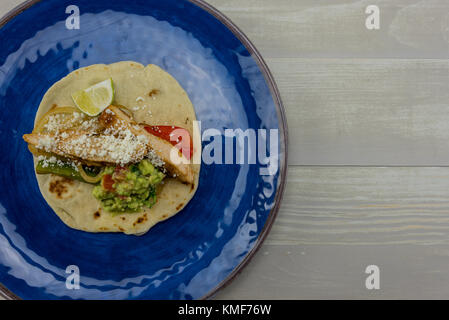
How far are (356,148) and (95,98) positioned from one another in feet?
6.23

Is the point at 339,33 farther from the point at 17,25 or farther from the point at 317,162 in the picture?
the point at 17,25

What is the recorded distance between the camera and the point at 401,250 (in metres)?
2.61

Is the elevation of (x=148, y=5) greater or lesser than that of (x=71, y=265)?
greater

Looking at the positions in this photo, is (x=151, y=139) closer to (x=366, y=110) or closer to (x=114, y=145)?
(x=114, y=145)

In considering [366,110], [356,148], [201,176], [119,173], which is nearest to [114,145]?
[119,173]

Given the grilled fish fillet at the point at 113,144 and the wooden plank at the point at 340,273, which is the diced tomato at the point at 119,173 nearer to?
the grilled fish fillet at the point at 113,144

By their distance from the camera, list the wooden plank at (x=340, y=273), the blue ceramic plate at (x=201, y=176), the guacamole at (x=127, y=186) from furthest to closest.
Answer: the wooden plank at (x=340, y=273), the blue ceramic plate at (x=201, y=176), the guacamole at (x=127, y=186)

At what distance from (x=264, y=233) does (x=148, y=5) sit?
5.67 ft

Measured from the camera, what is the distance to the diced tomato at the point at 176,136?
2.36m

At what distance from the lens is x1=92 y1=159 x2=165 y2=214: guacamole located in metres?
2.18

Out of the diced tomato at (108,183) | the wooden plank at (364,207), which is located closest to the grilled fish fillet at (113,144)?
the diced tomato at (108,183)

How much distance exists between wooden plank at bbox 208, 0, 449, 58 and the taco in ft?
2.47

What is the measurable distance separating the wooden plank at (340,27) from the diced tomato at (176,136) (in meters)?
0.86

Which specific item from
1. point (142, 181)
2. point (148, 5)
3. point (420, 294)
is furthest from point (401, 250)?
point (148, 5)
